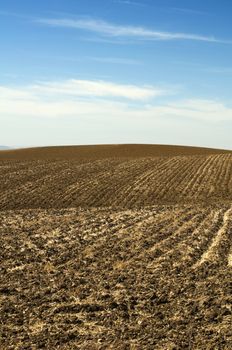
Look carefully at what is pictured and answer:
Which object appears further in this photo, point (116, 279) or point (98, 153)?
point (98, 153)

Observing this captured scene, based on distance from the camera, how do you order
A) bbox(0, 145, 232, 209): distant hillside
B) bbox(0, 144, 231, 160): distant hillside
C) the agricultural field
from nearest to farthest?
the agricultural field
bbox(0, 145, 232, 209): distant hillside
bbox(0, 144, 231, 160): distant hillside

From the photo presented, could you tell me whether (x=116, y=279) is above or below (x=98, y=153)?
below

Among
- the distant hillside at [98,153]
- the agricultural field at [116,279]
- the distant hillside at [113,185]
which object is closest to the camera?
the agricultural field at [116,279]

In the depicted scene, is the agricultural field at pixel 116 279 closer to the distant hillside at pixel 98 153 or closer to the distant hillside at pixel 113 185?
the distant hillside at pixel 113 185

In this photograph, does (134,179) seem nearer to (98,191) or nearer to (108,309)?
(98,191)

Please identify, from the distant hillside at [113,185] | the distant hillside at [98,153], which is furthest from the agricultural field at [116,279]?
the distant hillside at [98,153]

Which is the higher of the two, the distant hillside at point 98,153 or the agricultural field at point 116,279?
the distant hillside at point 98,153

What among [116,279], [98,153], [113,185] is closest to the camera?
[116,279]

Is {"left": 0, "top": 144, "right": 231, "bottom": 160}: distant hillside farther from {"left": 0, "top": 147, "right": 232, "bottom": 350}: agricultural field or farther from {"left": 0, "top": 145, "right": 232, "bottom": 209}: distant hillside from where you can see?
{"left": 0, "top": 147, "right": 232, "bottom": 350}: agricultural field

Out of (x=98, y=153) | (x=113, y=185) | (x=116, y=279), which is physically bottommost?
(x=116, y=279)

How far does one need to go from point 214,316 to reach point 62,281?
4718mm

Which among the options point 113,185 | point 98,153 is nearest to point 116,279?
point 113,185

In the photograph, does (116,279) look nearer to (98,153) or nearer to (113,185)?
(113,185)

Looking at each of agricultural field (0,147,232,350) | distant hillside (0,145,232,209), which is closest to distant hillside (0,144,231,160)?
distant hillside (0,145,232,209)
